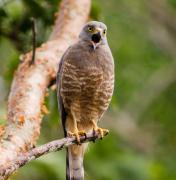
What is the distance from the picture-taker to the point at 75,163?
5.44m

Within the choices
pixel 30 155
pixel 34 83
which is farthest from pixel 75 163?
pixel 30 155

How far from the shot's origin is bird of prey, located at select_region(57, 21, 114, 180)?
17.0 ft

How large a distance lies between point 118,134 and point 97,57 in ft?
16.9

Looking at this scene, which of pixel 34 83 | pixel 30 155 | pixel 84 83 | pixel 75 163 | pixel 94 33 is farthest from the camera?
pixel 75 163

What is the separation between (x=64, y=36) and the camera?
5.76 meters

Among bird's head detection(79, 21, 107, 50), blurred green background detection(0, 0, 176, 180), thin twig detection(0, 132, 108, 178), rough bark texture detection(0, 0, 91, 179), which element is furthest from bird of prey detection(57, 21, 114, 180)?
blurred green background detection(0, 0, 176, 180)

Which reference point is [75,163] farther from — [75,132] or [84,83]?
[84,83]

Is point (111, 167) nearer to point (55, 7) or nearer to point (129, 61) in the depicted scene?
point (55, 7)

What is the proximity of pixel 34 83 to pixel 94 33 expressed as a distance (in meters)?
0.63

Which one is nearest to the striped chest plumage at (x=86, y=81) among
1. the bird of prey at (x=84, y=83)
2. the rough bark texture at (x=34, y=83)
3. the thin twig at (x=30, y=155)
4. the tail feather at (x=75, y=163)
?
the bird of prey at (x=84, y=83)

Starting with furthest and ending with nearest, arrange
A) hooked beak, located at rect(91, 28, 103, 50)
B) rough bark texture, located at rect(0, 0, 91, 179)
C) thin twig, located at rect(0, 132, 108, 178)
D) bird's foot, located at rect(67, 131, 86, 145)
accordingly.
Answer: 1. hooked beak, located at rect(91, 28, 103, 50)
2. bird's foot, located at rect(67, 131, 86, 145)
3. rough bark texture, located at rect(0, 0, 91, 179)
4. thin twig, located at rect(0, 132, 108, 178)

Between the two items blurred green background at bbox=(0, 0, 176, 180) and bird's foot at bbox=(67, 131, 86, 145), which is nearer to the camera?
bird's foot at bbox=(67, 131, 86, 145)

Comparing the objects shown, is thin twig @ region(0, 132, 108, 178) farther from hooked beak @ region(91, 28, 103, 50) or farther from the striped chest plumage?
hooked beak @ region(91, 28, 103, 50)

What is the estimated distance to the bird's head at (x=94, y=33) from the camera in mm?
5332
